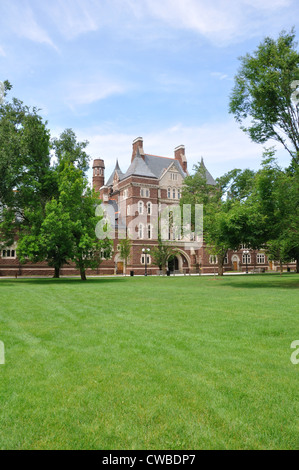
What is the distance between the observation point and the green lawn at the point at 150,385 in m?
3.39

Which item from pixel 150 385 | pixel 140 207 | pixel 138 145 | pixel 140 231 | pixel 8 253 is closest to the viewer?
pixel 150 385

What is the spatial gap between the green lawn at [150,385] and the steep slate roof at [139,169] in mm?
51301

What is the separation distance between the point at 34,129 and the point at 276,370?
107 feet

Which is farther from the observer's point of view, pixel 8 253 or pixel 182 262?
pixel 182 262

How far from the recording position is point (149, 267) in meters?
56.2

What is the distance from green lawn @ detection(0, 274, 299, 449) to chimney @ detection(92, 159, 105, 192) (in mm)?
62993

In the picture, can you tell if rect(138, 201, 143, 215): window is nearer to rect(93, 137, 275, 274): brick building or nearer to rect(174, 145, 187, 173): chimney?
rect(93, 137, 275, 274): brick building

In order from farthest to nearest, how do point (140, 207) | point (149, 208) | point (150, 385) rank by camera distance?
1. point (149, 208)
2. point (140, 207)
3. point (150, 385)

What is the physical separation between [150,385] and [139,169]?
56.3m

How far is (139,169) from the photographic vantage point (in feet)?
195

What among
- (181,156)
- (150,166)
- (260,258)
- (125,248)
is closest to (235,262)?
(260,258)

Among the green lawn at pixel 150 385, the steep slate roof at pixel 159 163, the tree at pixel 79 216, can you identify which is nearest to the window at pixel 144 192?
the steep slate roof at pixel 159 163

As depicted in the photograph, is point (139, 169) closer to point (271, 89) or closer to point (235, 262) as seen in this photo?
point (235, 262)
